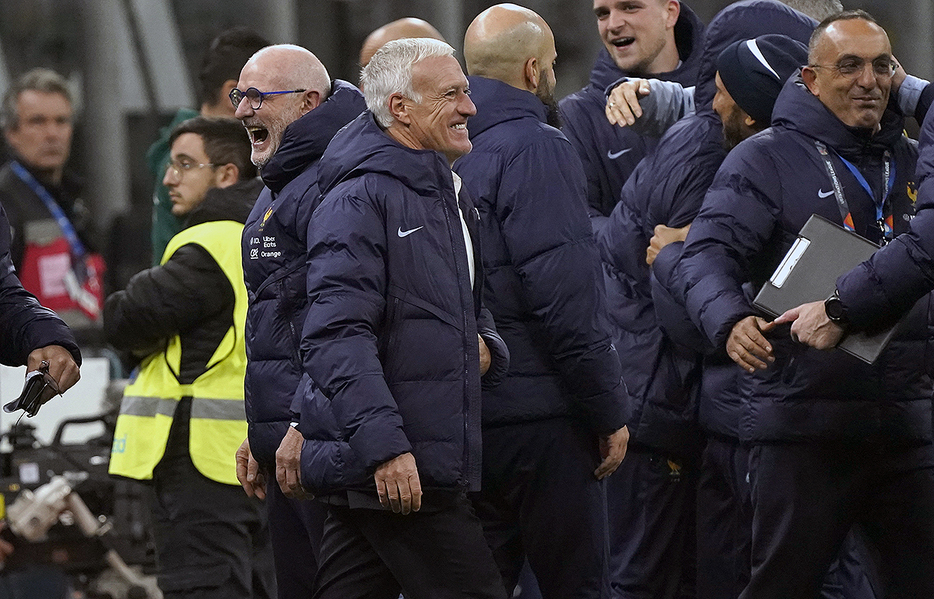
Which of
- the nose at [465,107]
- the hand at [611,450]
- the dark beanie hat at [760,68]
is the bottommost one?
the hand at [611,450]

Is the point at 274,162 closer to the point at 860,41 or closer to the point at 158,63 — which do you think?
the point at 860,41

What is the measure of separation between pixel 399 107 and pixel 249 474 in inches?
42.6

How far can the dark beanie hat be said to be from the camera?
13.5ft

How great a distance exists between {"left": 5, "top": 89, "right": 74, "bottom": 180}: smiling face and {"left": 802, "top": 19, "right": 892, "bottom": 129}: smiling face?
162 inches

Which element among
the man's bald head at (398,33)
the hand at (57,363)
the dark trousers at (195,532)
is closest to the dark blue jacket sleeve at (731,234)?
the hand at (57,363)

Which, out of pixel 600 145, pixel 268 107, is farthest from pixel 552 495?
pixel 600 145

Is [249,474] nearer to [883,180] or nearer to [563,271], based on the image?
[563,271]

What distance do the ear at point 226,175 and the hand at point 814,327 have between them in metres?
1.96

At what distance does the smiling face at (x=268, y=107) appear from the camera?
3727 millimetres

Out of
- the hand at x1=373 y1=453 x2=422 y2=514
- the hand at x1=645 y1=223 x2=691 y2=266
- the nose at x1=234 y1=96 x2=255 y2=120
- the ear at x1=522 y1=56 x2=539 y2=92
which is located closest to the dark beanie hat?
the hand at x1=645 y1=223 x2=691 y2=266

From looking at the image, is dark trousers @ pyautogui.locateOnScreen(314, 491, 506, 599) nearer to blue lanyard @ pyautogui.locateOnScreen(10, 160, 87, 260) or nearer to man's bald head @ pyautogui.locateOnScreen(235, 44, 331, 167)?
man's bald head @ pyautogui.locateOnScreen(235, 44, 331, 167)

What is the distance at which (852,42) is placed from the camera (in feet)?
12.4

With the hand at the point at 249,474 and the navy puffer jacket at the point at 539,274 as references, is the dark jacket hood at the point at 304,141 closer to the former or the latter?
the navy puffer jacket at the point at 539,274

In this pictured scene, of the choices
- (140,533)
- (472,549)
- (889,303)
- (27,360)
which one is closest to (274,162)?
(27,360)
